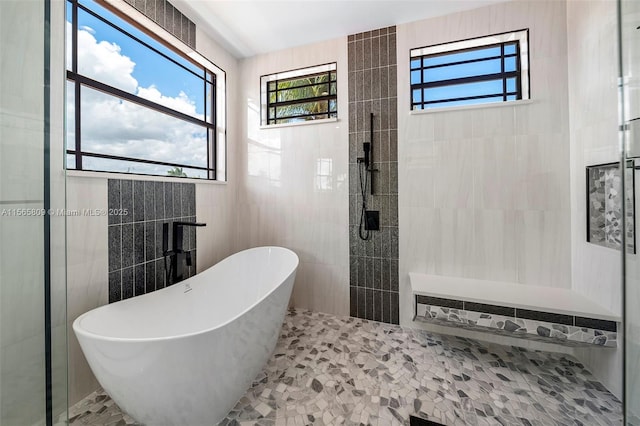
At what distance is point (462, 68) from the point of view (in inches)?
87.4

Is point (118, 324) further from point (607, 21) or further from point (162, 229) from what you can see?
point (607, 21)

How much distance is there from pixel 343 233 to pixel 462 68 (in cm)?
185

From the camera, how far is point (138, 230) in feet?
5.97

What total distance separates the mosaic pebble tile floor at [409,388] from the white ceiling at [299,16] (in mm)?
2800

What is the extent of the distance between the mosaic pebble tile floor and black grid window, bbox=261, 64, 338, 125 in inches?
87.5

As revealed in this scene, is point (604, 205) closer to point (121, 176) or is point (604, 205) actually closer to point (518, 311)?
point (518, 311)

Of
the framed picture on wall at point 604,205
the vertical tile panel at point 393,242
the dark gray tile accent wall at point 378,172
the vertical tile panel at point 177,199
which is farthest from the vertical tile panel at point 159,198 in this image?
the framed picture on wall at point 604,205

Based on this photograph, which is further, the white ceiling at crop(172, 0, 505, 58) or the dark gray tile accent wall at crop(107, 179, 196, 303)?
the white ceiling at crop(172, 0, 505, 58)

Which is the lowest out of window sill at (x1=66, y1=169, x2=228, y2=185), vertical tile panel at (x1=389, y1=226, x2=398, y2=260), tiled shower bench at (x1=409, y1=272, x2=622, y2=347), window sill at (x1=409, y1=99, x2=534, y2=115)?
tiled shower bench at (x1=409, y1=272, x2=622, y2=347)

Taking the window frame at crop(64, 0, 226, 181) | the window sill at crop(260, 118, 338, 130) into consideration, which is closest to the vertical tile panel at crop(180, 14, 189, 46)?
the window frame at crop(64, 0, 226, 181)

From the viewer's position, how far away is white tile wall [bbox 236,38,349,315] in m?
2.52

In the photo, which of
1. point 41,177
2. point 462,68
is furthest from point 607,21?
point 41,177

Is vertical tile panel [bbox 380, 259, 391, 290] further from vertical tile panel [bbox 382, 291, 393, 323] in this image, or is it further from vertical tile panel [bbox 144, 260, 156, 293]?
vertical tile panel [bbox 144, 260, 156, 293]

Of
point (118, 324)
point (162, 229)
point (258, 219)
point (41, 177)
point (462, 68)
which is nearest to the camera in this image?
Result: point (41, 177)
